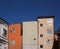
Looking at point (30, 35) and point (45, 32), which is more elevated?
point (45, 32)

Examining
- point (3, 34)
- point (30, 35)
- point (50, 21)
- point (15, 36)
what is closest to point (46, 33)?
point (50, 21)

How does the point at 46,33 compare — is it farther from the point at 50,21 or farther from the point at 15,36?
the point at 15,36

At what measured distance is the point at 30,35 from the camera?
45.6 meters

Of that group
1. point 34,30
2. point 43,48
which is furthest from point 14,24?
point 43,48

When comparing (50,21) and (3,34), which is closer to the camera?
(3,34)

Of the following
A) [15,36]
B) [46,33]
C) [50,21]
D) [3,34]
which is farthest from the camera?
[15,36]

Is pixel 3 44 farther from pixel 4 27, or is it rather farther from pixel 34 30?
pixel 34 30

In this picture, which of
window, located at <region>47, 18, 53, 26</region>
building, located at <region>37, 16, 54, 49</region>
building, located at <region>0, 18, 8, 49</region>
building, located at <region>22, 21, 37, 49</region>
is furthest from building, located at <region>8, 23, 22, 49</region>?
window, located at <region>47, 18, 53, 26</region>

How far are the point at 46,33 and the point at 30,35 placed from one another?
3604 millimetres

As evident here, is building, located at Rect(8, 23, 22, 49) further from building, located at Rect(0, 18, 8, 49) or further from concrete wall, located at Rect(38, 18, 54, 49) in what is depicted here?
concrete wall, located at Rect(38, 18, 54, 49)

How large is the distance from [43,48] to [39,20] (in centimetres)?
643

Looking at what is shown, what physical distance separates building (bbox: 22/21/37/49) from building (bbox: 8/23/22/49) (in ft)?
3.74

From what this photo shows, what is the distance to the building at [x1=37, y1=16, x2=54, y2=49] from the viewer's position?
45062 millimetres

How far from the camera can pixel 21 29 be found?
46.5 m
